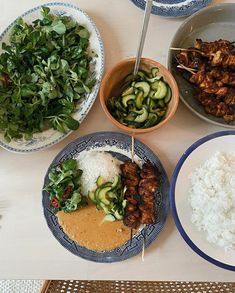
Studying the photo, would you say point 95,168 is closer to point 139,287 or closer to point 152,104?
point 152,104

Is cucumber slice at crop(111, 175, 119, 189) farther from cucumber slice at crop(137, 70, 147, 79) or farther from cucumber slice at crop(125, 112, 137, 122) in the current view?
cucumber slice at crop(137, 70, 147, 79)

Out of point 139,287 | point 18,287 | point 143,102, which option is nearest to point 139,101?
point 143,102

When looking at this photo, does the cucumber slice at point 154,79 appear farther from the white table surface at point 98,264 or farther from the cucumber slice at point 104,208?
the cucumber slice at point 104,208

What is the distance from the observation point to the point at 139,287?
1439 millimetres

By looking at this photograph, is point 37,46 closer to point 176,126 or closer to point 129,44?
point 129,44

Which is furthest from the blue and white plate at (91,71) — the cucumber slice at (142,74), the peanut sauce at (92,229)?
the peanut sauce at (92,229)

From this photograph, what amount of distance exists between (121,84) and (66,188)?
363mm

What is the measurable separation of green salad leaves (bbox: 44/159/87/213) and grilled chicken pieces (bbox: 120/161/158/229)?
13cm

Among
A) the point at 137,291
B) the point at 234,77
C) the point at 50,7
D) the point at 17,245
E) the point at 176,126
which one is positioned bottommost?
the point at 137,291

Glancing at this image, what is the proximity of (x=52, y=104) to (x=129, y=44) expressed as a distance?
0.34m

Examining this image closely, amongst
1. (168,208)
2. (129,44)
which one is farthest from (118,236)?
(129,44)

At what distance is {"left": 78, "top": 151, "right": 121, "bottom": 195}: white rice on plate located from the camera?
1177mm

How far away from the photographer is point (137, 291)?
1.44 m

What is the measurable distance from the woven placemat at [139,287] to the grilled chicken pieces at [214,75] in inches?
24.8
